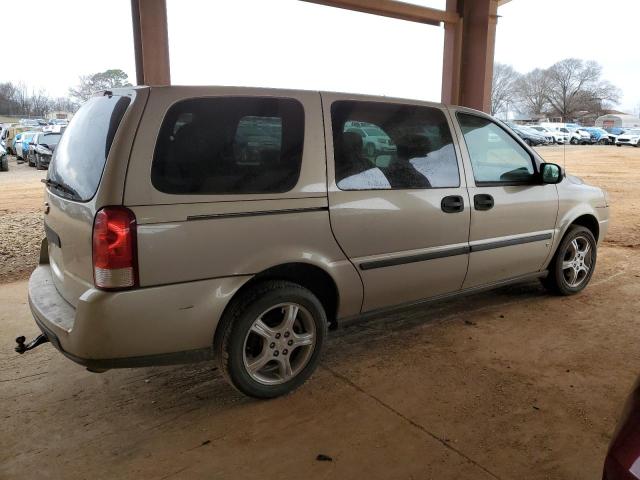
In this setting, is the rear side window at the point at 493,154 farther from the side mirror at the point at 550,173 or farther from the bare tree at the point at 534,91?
the bare tree at the point at 534,91

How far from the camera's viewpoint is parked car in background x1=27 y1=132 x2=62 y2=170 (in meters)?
18.1

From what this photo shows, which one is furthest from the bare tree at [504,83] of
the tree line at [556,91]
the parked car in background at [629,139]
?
the parked car in background at [629,139]

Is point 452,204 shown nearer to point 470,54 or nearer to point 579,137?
point 470,54

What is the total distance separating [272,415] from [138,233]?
126 centimetres

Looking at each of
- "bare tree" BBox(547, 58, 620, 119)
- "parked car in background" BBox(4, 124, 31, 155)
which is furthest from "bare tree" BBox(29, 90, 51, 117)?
"bare tree" BBox(547, 58, 620, 119)

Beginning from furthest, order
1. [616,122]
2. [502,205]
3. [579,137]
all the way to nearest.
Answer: [616,122]
[579,137]
[502,205]

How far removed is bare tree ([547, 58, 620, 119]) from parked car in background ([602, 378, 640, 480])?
107m

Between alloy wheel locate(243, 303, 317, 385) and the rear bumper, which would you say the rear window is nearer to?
the rear bumper

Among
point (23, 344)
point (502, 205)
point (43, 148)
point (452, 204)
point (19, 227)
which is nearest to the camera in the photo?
point (23, 344)

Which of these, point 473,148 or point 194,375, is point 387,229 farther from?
point 194,375

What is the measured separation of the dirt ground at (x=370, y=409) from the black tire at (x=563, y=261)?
1.56ft

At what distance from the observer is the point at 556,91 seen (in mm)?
101562

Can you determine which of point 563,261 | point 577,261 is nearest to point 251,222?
point 563,261

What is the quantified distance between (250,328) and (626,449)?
77.1 inches
